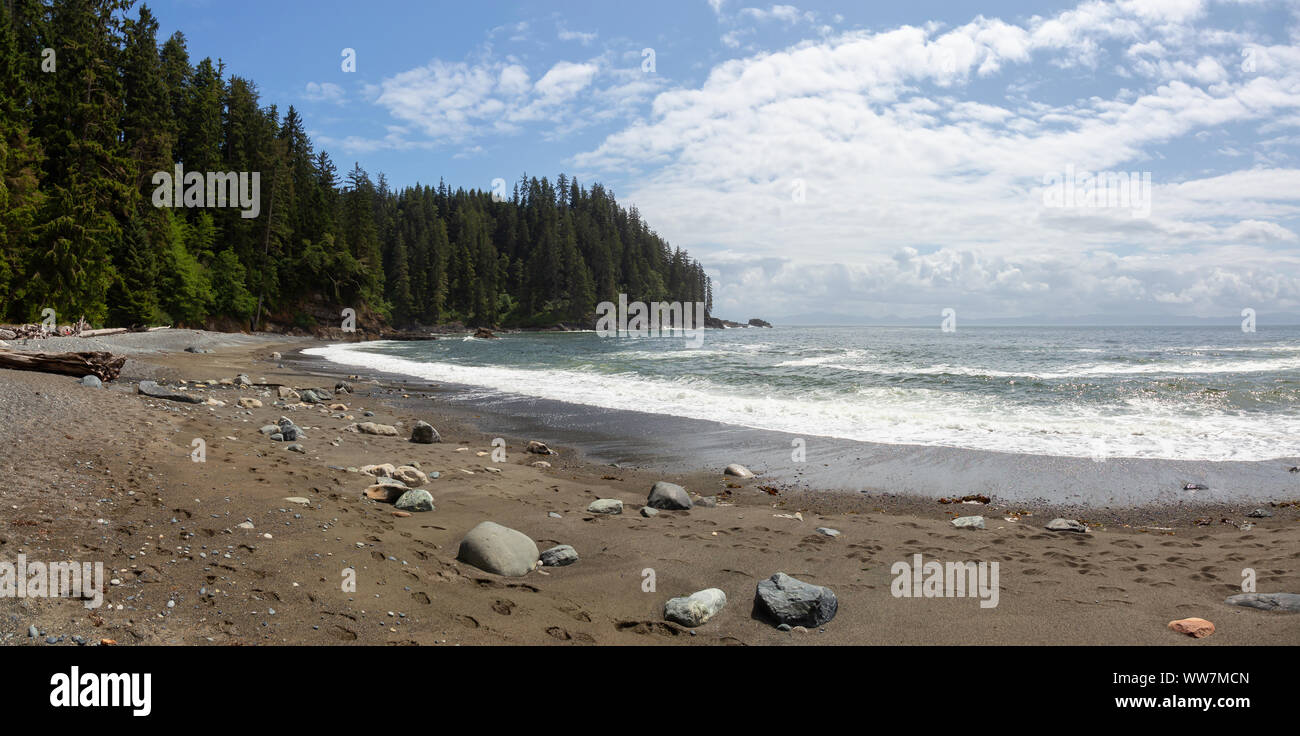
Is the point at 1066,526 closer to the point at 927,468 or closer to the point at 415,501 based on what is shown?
the point at 927,468

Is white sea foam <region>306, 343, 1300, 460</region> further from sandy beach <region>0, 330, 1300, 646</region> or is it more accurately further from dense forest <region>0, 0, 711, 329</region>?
dense forest <region>0, 0, 711, 329</region>

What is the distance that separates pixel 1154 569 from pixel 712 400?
1366 centimetres

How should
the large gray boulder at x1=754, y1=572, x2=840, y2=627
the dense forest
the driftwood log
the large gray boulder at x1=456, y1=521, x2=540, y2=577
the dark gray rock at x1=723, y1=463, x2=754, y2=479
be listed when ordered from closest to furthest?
the large gray boulder at x1=754, y1=572, x2=840, y2=627, the large gray boulder at x1=456, y1=521, x2=540, y2=577, the dark gray rock at x1=723, y1=463, x2=754, y2=479, the driftwood log, the dense forest

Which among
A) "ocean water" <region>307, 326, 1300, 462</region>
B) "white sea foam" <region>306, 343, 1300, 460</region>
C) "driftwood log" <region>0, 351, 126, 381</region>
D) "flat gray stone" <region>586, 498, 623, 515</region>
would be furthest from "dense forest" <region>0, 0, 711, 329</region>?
"flat gray stone" <region>586, 498, 623, 515</region>

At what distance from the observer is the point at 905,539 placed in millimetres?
6980

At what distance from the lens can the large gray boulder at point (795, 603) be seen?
4.71 metres

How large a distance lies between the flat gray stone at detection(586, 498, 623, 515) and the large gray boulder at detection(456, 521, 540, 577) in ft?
5.67

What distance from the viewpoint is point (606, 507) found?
7.78 meters

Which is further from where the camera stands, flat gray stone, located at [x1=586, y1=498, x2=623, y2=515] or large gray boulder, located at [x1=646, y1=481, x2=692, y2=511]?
large gray boulder, located at [x1=646, y1=481, x2=692, y2=511]

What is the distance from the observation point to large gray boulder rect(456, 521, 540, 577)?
5539 millimetres

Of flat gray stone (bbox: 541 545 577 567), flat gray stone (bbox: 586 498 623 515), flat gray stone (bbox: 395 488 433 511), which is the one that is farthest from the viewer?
flat gray stone (bbox: 586 498 623 515)

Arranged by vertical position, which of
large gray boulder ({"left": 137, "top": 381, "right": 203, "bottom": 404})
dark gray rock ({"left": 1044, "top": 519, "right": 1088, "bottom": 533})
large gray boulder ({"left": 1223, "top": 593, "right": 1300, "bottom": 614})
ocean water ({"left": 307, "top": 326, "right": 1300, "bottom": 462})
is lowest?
dark gray rock ({"left": 1044, "top": 519, "right": 1088, "bottom": 533})
